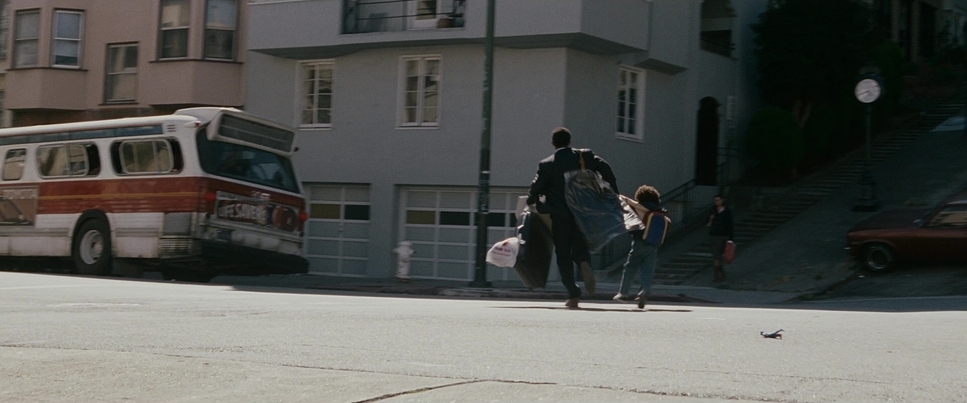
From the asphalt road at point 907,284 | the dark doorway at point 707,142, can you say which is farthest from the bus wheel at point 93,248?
the dark doorway at point 707,142

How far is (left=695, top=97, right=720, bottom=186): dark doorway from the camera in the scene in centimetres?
2969

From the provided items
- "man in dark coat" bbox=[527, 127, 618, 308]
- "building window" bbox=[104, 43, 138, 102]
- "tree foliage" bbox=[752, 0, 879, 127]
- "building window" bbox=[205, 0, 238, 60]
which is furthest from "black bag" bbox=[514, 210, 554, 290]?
"building window" bbox=[104, 43, 138, 102]

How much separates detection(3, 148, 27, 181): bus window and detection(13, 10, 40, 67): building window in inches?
340

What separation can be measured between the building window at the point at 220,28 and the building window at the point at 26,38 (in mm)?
5202

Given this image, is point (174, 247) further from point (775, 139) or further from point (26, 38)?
point (26, 38)

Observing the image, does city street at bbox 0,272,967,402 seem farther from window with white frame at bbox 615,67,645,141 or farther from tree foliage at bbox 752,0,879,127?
tree foliage at bbox 752,0,879,127

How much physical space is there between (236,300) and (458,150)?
42.7 ft

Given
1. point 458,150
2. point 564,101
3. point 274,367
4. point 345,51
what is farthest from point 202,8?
point 274,367

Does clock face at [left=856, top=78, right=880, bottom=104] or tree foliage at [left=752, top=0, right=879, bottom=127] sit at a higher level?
tree foliage at [left=752, top=0, right=879, bottom=127]

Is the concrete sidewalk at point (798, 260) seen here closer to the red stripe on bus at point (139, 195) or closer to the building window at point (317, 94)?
the red stripe on bus at point (139, 195)

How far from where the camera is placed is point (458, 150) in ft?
84.9

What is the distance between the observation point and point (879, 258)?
21.9 metres

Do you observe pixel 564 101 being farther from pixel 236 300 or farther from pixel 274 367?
pixel 274 367

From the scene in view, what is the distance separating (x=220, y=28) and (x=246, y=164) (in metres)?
9.34
